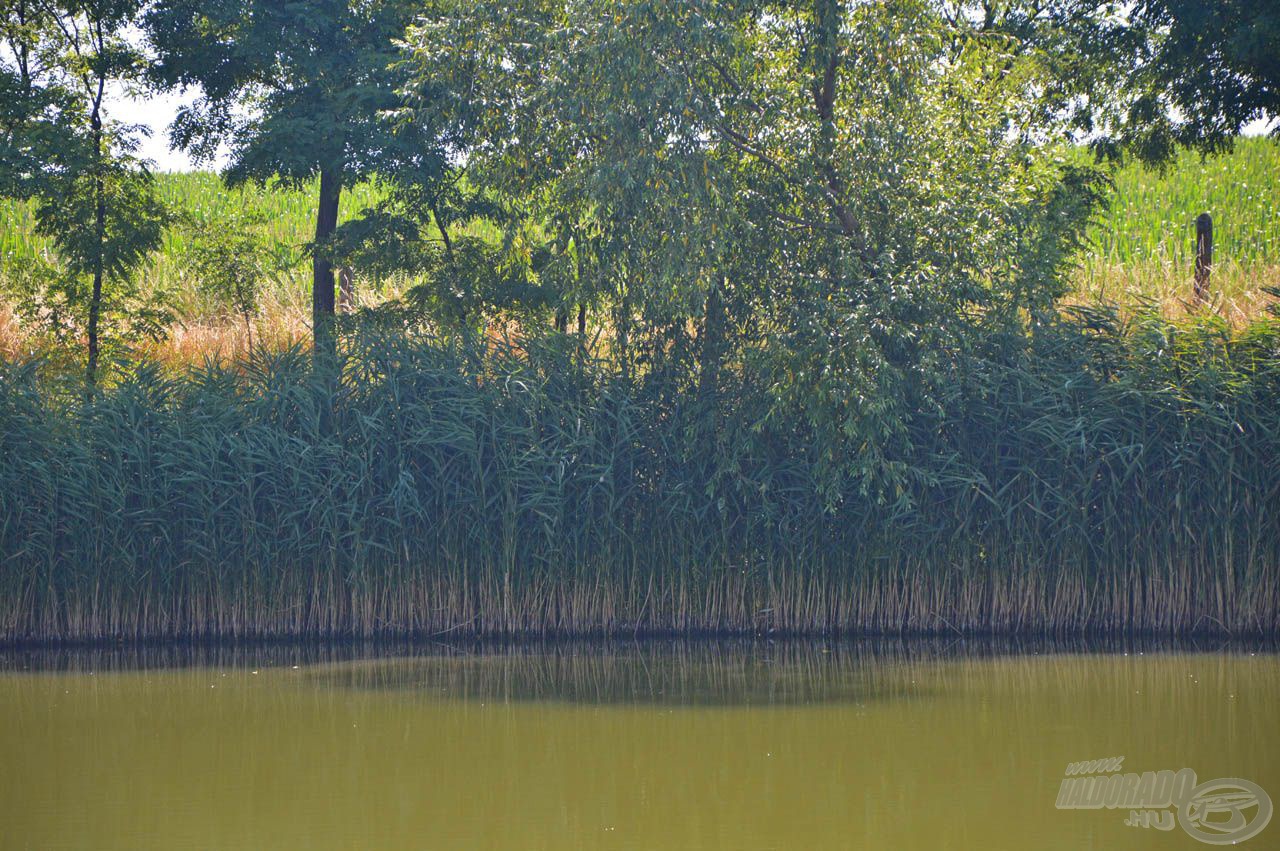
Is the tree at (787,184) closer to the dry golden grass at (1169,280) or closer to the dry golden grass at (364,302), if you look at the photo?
the dry golden grass at (364,302)

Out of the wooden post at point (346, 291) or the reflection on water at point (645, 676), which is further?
the wooden post at point (346, 291)

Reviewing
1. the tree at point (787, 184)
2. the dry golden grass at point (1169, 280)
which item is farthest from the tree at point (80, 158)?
the dry golden grass at point (1169, 280)

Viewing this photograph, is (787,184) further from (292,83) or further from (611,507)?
(292,83)

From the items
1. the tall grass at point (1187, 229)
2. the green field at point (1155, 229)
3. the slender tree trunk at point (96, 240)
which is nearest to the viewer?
the slender tree trunk at point (96, 240)

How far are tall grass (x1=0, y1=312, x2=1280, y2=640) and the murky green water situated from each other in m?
0.54

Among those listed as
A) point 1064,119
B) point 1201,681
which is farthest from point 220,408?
point 1064,119

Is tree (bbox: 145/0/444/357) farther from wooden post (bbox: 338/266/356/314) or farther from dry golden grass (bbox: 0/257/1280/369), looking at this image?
dry golden grass (bbox: 0/257/1280/369)

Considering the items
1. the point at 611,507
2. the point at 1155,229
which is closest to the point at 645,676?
the point at 611,507

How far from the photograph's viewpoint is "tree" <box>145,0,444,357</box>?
534 inches

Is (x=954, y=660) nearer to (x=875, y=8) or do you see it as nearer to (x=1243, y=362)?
(x=1243, y=362)

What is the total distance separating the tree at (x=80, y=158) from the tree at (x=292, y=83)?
0.64 metres

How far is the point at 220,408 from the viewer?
11633 mm

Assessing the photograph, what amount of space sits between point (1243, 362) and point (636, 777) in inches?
269

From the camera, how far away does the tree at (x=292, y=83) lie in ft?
44.5
